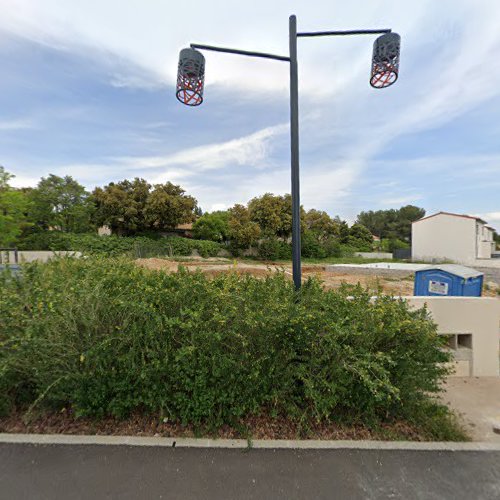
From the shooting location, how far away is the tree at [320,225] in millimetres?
32781

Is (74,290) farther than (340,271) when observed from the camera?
No

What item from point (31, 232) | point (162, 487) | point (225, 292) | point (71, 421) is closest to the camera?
point (162, 487)

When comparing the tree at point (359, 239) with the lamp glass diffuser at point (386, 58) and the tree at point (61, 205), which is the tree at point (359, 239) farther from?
the lamp glass diffuser at point (386, 58)

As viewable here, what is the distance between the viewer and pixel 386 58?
9.02ft

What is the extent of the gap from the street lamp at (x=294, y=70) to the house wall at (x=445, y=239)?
30300 mm

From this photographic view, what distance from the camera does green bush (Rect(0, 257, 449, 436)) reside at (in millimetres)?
2131

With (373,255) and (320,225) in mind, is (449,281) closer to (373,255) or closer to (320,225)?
(320,225)

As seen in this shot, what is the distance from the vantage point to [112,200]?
26172 mm

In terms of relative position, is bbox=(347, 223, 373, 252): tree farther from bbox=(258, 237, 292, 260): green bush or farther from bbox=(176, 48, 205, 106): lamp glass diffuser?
bbox=(176, 48, 205, 106): lamp glass diffuser

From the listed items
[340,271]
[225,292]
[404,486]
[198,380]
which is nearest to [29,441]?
[198,380]

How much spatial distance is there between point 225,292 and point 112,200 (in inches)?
1085

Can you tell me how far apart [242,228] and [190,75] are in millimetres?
25191

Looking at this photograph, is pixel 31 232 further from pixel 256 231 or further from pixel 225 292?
pixel 225 292

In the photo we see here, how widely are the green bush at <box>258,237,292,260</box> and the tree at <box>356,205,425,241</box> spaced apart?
3463cm
